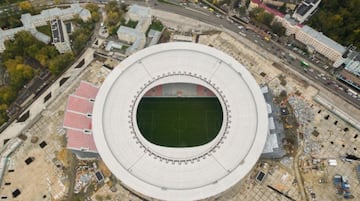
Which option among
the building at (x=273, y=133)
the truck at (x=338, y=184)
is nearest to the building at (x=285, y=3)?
the building at (x=273, y=133)

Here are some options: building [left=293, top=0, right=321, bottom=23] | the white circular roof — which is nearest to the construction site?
the white circular roof

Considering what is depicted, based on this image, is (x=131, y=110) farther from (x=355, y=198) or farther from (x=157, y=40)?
(x=355, y=198)

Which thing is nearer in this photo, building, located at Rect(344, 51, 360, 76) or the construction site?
the construction site

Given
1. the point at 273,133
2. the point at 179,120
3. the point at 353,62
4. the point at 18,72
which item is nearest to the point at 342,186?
the point at 273,133

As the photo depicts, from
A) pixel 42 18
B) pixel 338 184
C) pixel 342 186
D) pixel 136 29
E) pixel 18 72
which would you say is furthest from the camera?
pixel 42 18

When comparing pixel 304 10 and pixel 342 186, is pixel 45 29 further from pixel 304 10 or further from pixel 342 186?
pixel 342 186

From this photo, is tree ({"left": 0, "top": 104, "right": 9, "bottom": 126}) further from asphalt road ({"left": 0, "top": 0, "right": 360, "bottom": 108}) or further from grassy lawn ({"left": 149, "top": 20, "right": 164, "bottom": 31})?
grassy lawn ({"left": 149, "top": 20, "right": 164, "bottom": 31})
